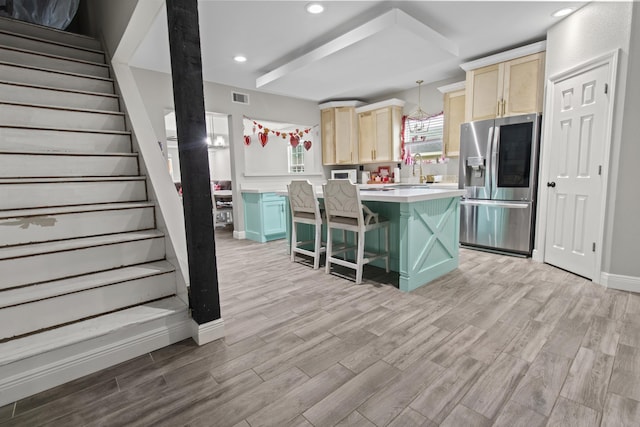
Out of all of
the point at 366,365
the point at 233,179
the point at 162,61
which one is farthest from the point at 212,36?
the point at 366,365

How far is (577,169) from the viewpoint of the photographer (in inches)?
116

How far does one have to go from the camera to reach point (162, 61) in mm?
3898

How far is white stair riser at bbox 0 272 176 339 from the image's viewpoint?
155 centimetres

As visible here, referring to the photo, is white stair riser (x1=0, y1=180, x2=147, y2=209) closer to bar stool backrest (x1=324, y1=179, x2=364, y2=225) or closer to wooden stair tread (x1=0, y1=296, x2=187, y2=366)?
wooden stair tread (x1=0, y1=296, x2=187, y2=366)

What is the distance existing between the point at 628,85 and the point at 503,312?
7.04ft

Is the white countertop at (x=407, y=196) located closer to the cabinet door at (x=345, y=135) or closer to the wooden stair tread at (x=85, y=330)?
the wooden stair tread at (x=85, y=330)

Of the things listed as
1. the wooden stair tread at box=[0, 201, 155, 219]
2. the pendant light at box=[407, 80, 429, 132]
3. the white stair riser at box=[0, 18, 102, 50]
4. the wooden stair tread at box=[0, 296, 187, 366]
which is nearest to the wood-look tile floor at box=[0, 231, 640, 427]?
the wooden stair tread at box=[0, 296, 187, 366]

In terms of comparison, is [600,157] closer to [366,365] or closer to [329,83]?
[366,365]

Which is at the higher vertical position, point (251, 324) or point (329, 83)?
point (329, 83)

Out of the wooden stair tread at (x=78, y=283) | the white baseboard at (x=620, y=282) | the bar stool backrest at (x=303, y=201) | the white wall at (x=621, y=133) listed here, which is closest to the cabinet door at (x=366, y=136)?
the bar stool backrest at (x=303, y=201)

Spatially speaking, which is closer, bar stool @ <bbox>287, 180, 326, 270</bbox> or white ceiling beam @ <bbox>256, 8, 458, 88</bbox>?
white ceiling beam @ <bbox>256, 8, 458, 88</bbox>

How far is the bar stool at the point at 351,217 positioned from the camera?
2742mm

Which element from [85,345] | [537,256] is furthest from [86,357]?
[537,256]

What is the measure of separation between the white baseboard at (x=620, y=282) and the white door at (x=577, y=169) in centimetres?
12
